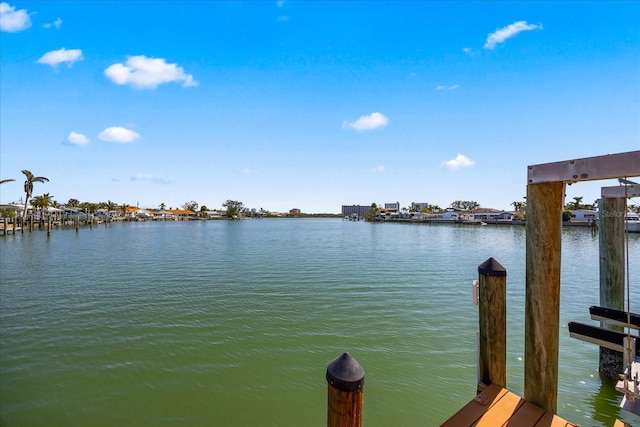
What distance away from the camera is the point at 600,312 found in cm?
645

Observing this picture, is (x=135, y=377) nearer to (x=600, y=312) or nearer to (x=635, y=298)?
(x=600, y=312)

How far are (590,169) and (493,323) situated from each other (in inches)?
97.1

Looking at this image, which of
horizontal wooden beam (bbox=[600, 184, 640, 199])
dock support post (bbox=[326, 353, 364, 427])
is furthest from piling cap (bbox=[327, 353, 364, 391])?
horizontal wooden beam (bbox=[600, 184, 640, 199])

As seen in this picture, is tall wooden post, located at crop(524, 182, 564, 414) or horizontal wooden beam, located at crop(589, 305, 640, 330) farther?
horizontal wooden beam, located at crop(589, 305, 640, 330)

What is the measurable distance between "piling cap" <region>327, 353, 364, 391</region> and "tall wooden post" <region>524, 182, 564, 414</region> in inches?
121

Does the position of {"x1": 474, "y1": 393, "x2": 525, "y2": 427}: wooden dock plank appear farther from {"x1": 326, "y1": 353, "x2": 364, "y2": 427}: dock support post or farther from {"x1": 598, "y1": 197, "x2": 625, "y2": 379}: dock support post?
{"x1": 598, "y1": 197, "x2": 625, "y2": 379}: dock support post

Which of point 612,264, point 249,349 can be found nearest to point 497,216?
point 612,264

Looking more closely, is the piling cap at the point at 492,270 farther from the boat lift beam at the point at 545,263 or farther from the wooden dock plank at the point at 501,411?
the wooden dock plank at the point at 501,411

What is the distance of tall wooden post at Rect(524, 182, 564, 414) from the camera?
4254mm

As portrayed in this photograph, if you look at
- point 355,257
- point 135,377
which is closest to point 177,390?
point 135,377

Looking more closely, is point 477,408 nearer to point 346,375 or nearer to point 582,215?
point 346,375

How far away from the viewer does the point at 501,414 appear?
4.27 meters

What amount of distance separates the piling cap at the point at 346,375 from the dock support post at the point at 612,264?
699cm

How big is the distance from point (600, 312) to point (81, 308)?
1604 centimetres
